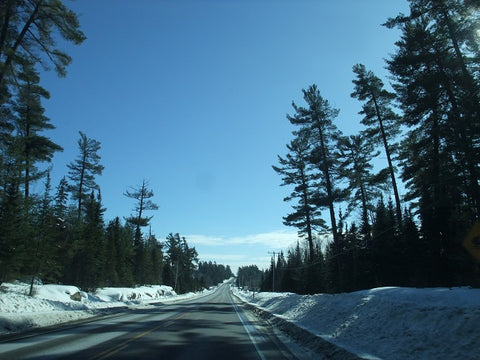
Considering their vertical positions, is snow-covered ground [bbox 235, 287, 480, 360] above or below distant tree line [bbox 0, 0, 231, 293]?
below

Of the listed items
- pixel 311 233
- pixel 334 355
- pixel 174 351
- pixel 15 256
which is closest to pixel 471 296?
pixel 334 355

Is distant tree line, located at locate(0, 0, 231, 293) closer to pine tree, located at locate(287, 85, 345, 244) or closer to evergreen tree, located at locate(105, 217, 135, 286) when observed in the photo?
evergreen tree, located at locate(105, 217, 135, 286)

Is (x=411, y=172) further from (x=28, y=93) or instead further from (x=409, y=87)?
(x=28, y=93)

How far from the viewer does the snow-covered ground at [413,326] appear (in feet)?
23.1

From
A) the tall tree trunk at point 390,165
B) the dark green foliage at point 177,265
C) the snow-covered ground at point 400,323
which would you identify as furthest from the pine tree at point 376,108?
the dark green foliage at point 177,265

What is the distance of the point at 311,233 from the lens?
139ft

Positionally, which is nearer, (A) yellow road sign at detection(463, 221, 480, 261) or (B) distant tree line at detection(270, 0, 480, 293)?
(A) yellow road sign at detection(463, 221, 480, 261)

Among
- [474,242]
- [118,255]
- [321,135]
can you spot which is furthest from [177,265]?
[474,242]

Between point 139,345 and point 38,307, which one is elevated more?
point 38,307

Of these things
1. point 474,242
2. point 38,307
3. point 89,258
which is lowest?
point 38,307

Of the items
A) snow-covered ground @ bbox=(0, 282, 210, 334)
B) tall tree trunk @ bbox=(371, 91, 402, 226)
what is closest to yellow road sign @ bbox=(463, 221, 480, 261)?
snow-covered ground @ bbox=(0, 282, 210, 334)

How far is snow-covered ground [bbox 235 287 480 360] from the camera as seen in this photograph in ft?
23.1

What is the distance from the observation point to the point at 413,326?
8484 millimetres

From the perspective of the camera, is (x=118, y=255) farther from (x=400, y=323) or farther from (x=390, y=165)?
(x=400, y=323)
